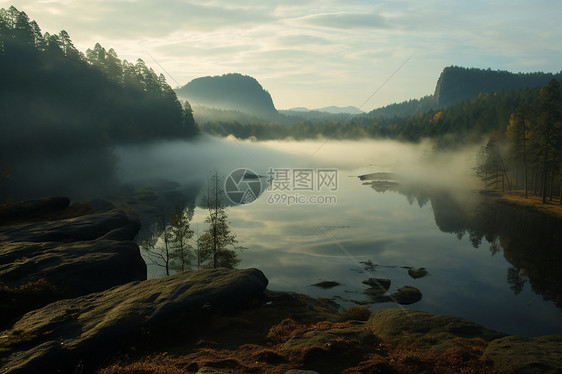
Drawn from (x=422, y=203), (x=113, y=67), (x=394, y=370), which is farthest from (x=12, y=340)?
(x=113, y=67)

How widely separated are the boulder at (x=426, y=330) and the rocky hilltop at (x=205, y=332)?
0.06m

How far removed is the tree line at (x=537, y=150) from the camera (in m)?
71.6

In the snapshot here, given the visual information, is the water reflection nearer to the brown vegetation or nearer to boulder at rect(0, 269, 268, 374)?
the brown vegetation

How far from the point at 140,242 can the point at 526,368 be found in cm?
5135

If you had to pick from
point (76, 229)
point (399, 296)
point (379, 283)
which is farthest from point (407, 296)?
point (76, 229)

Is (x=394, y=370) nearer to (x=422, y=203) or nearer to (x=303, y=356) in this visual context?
(x=303, y=356)

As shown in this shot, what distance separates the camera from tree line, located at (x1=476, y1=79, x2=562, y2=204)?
71.6m

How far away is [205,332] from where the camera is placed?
2067cm

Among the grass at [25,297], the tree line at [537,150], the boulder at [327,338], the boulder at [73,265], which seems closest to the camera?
the boulder at [327,338]

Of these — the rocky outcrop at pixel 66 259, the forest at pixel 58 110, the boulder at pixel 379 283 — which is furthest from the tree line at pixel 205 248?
the forest at pixel 58 110

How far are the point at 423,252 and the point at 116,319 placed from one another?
43972 millimetres

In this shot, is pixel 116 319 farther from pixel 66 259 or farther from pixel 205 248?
pixel 205 248

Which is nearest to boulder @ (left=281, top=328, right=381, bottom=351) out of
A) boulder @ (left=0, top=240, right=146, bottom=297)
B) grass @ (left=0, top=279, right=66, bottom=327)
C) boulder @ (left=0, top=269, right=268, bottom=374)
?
boulder @ (left=0, top=269, right=268, bottom=374)

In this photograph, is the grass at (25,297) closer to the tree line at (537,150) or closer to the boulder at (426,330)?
→ the boulder at (426,330)
